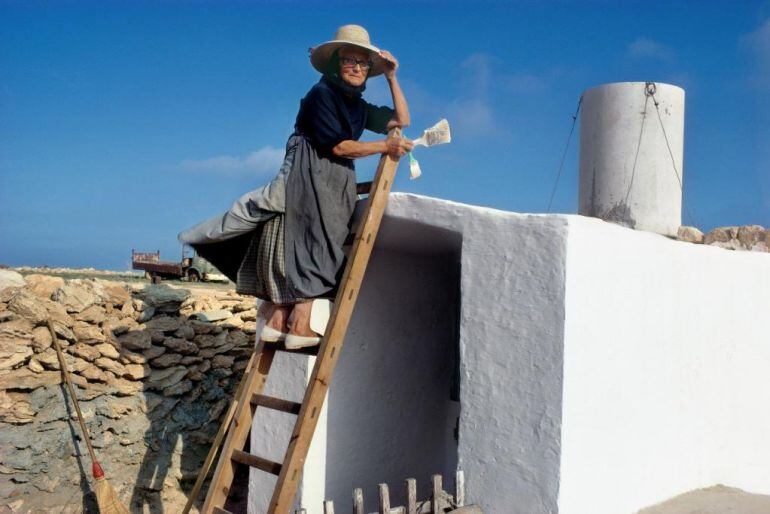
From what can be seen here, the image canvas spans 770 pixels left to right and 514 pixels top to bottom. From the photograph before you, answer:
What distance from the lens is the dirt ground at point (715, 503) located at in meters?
4.15

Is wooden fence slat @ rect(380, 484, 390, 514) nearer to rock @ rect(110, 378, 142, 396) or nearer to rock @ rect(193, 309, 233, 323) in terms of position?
rock @ rect(110, 378, 142, 396)

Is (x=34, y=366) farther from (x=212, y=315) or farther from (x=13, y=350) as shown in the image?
(x=212, y=315)

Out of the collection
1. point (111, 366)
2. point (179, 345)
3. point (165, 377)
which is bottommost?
point (165, 377)

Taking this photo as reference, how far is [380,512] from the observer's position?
360 centimetres

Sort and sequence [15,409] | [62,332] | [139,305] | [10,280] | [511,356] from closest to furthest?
[511,356] < [15,409] < [62,332] < [10,280] < [139,305]

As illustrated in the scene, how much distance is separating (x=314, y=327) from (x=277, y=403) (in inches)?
19.1

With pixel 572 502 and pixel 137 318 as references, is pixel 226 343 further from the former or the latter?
pixel 572 502

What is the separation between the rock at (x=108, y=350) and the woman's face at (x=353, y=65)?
487 centimetres

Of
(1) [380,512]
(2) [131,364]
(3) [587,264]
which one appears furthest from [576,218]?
(2) [131,364]

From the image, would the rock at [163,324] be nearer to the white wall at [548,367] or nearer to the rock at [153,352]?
the rock at [153,352]

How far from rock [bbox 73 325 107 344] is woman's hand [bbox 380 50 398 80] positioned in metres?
4.98

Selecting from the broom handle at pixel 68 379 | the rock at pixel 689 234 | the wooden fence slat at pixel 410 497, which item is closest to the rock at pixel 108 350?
the broom handle at pixel 68 379

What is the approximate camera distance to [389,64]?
13.5ft

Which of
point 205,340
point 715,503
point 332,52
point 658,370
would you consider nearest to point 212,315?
point 205,340
